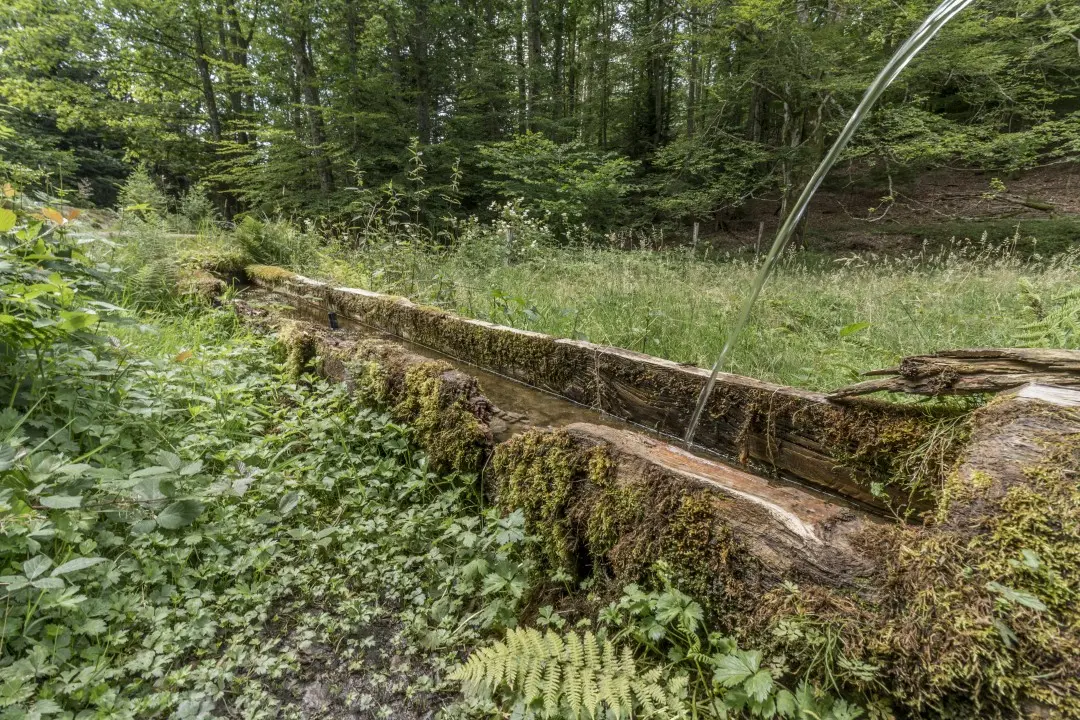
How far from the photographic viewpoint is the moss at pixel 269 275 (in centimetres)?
577

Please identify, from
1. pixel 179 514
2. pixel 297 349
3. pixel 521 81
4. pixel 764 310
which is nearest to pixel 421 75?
pixel 521 81

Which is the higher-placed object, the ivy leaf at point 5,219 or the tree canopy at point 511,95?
the tree canopy at point 511,95

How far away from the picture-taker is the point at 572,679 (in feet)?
3.92

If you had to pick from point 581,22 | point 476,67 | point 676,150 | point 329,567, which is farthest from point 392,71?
point 329,567

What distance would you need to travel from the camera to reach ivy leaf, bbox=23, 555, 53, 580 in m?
1.39

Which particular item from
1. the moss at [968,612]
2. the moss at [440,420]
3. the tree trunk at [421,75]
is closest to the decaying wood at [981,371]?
the moss at [968,612]

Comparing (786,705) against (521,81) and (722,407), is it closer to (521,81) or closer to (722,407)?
(722,407)

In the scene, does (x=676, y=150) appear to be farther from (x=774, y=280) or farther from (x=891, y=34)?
(x=774, y=280)

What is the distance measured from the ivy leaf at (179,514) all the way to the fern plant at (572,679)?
1256 mm

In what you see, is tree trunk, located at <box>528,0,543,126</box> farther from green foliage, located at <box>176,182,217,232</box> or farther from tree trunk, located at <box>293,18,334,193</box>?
green foliage, located at <box>176,182,217,232</box>

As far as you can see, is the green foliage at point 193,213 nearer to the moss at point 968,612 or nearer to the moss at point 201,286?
the moss at point 201,286

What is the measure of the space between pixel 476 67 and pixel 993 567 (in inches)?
588

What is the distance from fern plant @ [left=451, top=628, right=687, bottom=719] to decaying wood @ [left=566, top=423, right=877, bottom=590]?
40cm

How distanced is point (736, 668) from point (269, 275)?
663 centimetres
